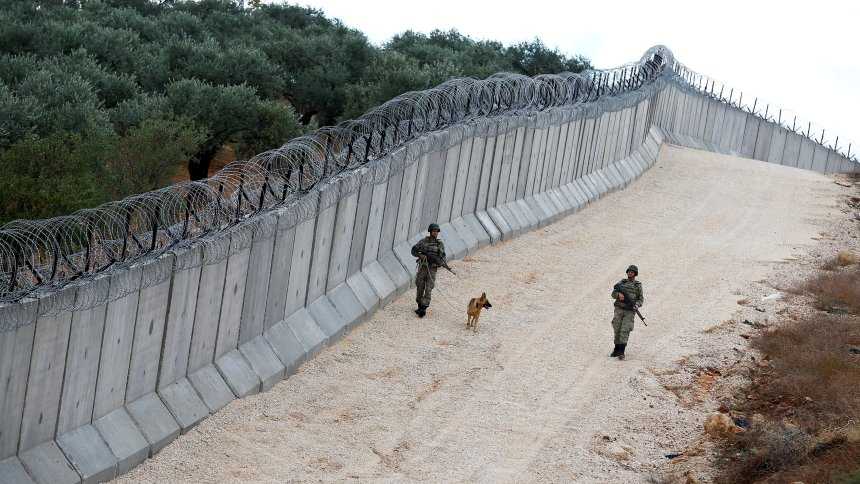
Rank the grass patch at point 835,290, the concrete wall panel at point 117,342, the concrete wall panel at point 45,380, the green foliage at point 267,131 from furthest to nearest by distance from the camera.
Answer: the green foliage at point 267,131 < the grass patch at point 835,290 < the concrete wall panel at point 117,342 < the concrete wall panel at point 45,380

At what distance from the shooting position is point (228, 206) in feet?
54.0

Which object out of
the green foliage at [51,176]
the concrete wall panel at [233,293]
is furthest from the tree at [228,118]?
the concrete wall panel at [233,293]

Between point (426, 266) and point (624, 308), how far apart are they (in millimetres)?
2935

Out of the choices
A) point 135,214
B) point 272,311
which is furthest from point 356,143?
point 135,214

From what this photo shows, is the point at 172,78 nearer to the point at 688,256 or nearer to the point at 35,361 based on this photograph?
the point at 688,256

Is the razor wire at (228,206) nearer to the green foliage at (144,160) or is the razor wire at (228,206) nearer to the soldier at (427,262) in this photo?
the soldier at (427,262)

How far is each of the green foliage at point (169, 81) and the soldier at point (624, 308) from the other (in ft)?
29.2

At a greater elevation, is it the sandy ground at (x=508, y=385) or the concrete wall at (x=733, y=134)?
the concrete wall at (x=733, y=134)

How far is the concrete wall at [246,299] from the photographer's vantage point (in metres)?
13.3

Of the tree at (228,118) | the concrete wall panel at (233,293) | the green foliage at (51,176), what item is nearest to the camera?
the concrete wall panel at (233,293)

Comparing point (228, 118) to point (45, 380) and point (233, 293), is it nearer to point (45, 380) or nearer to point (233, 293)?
point (233, 293)

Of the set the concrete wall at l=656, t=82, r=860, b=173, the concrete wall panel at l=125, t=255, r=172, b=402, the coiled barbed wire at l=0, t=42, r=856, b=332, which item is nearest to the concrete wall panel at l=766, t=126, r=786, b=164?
the concrete wall at l=656, t=82, r=860, b=173

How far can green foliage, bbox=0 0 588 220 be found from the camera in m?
26.6

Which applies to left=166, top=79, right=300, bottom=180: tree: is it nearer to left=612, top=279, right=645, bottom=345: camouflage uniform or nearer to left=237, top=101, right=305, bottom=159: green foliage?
left=237, top=101, right=305, bottom=159: green foliage
